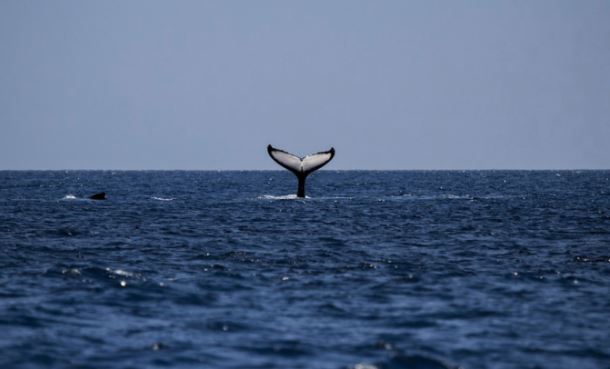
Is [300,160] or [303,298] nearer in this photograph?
[303,298]

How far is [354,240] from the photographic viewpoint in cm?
2639

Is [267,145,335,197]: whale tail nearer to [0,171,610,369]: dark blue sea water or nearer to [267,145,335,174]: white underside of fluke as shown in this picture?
[267,145,335,174]: white underside of fluke

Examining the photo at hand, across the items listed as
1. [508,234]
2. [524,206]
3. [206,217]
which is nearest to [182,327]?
[508,234]

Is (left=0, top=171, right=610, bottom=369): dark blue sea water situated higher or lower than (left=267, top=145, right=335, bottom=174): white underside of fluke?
lower

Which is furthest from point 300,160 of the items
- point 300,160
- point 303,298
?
point 303,298

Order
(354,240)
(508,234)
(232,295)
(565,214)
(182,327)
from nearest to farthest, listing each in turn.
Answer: (182,327)
(232,295)
(354,240)
(508,234)
(565,214)

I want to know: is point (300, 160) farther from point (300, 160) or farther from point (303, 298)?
point (303, 298)

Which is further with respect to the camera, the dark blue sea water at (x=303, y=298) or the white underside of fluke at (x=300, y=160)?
the white underside of fluke at (x=300, y=160)

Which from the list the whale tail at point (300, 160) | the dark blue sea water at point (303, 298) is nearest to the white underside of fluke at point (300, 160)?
the whale tail at point (300, 160)

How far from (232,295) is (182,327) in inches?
108

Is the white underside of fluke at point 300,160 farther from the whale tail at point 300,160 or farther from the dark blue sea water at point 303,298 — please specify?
the dark blue sea water at point 303,298

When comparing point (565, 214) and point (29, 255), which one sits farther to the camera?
point (565, 214)

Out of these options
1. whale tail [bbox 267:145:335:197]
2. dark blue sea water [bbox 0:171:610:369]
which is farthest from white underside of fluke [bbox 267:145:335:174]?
dark blue sea water [bbox 0:171:610:369]

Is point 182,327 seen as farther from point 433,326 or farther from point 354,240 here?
point 354,240
